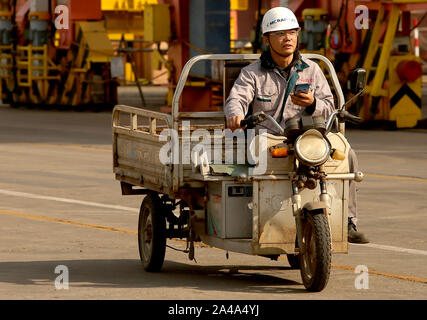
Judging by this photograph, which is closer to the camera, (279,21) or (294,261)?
(279,21)

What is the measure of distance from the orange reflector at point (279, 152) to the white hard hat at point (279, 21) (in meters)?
0.96

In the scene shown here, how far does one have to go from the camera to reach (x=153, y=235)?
10086 millimetres

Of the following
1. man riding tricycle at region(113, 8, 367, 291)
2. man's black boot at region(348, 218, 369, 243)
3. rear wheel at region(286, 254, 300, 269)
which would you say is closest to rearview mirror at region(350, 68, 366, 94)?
man riding tricycle at region(113, 8, 367, 291)

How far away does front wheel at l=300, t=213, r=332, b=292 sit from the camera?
872cm

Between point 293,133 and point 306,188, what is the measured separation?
1.25 ft

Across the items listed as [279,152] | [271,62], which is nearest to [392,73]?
[271,62]

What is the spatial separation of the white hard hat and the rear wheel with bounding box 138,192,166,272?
1.58 meters

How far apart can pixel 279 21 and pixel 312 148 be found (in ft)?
Result: 3.56

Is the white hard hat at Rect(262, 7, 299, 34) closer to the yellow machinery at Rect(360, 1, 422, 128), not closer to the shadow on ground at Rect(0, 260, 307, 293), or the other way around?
the shadow on ground at Rect(0, 260, 307, 293)

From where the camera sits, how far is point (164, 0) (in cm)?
3062

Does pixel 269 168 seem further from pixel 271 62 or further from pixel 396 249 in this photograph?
pixel 396 249

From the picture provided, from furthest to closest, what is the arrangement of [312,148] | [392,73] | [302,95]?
[392,73] → [302,95] → [312,148]
